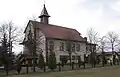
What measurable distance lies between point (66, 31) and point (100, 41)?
9.61m

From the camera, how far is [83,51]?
5378cm

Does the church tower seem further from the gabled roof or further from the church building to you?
the gabled roof

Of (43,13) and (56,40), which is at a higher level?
(43,13)

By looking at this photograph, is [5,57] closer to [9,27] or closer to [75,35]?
[9,27]

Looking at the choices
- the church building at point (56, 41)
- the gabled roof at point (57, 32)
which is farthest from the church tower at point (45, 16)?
the gabled roof at point (57, 32)

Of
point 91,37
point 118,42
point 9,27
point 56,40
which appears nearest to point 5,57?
point 9,27

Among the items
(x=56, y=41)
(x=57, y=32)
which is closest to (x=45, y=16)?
(x=57, y=32)

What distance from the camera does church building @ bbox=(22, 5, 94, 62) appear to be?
4469 cm

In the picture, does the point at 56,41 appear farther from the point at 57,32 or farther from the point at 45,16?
the point at 45,16

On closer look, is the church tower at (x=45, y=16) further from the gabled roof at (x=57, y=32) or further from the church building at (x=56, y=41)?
the gabled roof at (x=57, y=32)

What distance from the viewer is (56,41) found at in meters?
47.3

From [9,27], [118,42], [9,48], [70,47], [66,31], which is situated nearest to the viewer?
[9,48]

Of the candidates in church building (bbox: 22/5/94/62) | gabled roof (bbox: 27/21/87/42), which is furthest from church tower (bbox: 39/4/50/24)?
gabled roof (bbox: 27/21/87/42)

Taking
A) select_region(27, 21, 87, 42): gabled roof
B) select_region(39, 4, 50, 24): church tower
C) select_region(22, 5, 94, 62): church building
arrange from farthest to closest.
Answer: select_region(39, 4, 50, 24): church tower, select_region(27, 21, 87, 42): gabled roof, select_region(22, 5, 94, 62): church building
